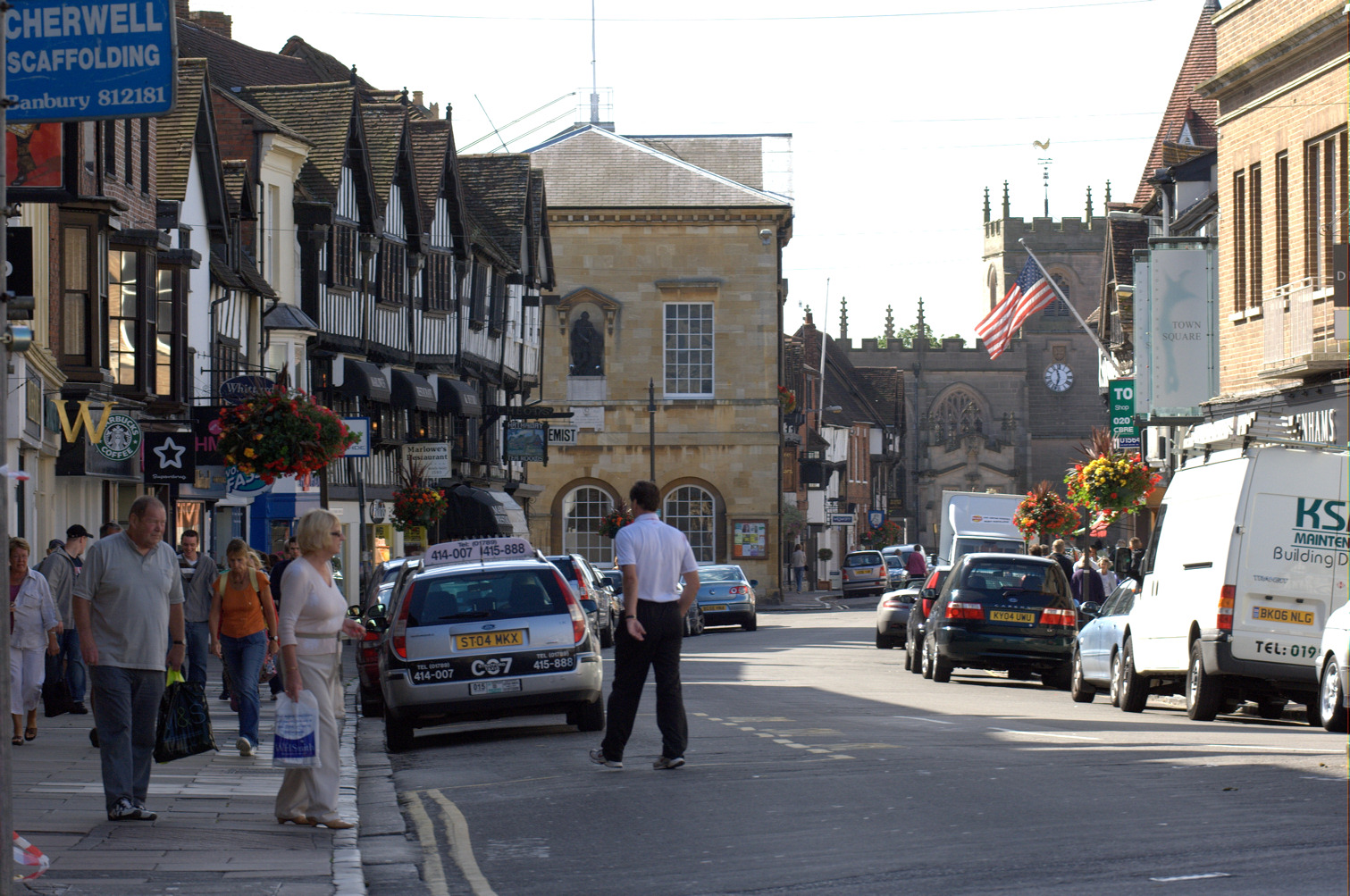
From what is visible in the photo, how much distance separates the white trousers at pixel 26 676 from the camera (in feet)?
52.0

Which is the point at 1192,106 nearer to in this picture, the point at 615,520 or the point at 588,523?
the point at 615,520

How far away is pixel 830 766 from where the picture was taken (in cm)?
1260

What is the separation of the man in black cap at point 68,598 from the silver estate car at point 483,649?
3.23 meters

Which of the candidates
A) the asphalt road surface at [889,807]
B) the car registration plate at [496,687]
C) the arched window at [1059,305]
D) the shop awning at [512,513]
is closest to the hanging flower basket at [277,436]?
the asphalt road surface at [889,807]

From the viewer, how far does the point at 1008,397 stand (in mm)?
128875

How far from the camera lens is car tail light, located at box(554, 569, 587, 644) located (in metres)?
15.6

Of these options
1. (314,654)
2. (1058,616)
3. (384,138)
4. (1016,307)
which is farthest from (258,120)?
(314,654)

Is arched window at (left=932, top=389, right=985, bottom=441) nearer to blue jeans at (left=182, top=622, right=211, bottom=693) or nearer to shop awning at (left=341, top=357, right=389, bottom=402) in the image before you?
shop awning at (left=341, top=357, right=389, bottom=402)

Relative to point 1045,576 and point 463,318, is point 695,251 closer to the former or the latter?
point 463,318

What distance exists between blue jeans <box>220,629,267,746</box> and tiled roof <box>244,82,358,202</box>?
2595cm

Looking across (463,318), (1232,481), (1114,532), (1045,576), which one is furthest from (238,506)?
(1114,532)

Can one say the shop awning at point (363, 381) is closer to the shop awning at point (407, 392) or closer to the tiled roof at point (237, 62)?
the shop awning at point (407, 392)

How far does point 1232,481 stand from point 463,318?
1342 inches

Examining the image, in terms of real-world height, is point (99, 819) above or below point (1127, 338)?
below
